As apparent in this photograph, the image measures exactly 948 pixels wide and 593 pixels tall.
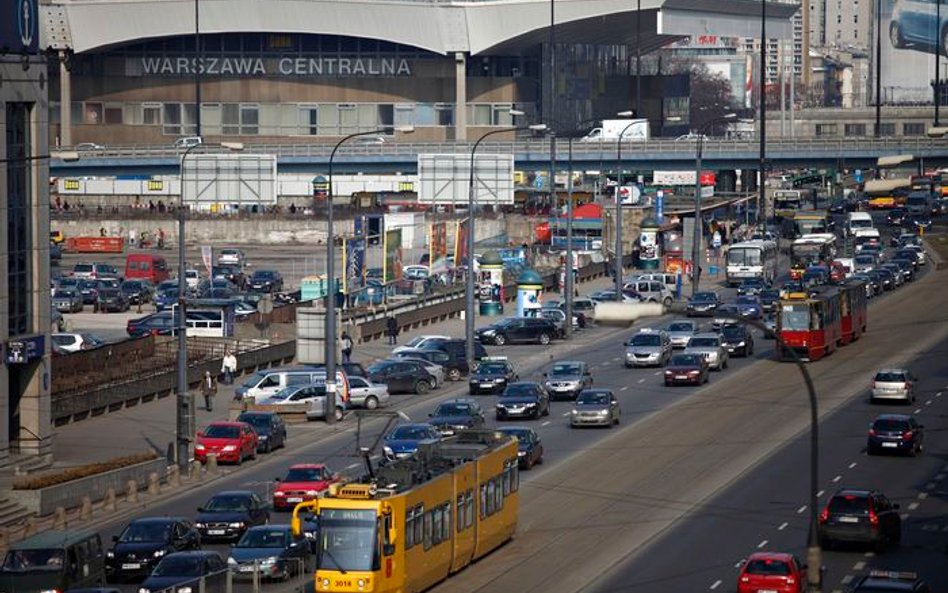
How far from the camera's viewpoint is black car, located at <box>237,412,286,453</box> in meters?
56.2

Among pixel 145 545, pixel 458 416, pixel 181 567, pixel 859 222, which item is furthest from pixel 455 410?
pixel 859 222

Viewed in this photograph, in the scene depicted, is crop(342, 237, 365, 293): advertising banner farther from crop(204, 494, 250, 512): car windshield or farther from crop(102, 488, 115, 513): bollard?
crop(204, 494, 250, 512): car windshield

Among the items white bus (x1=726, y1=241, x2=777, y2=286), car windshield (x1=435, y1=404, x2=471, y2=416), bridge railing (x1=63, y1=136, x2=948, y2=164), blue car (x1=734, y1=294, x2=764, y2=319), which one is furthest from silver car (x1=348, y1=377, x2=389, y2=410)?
bridge railing (x1=63, y1=136, x2=948, y2=164)

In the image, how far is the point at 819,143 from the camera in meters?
137

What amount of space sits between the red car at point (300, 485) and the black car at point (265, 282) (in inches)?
2261

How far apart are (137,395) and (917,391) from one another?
23720 millimetres

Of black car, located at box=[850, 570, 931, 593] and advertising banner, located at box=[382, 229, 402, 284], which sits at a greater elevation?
advertising banner, located at box=[382, 229, 402, 284]

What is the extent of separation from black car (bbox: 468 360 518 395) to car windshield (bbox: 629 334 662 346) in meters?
7.02

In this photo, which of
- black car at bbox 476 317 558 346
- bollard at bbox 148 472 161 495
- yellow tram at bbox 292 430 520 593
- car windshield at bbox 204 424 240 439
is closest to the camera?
yellow tram at bbox 292 430 520 593

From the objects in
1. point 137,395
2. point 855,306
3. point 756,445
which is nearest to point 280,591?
point 756,445

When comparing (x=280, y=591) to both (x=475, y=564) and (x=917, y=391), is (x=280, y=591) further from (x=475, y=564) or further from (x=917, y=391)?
(x=917, y=391)

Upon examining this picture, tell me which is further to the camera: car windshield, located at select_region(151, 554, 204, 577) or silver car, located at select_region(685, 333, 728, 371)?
silver car, located at select_region(685, 333, 728, 371)

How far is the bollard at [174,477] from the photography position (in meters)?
51.9

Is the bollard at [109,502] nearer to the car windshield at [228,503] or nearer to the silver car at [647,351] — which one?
the car windshield at [228,503]
